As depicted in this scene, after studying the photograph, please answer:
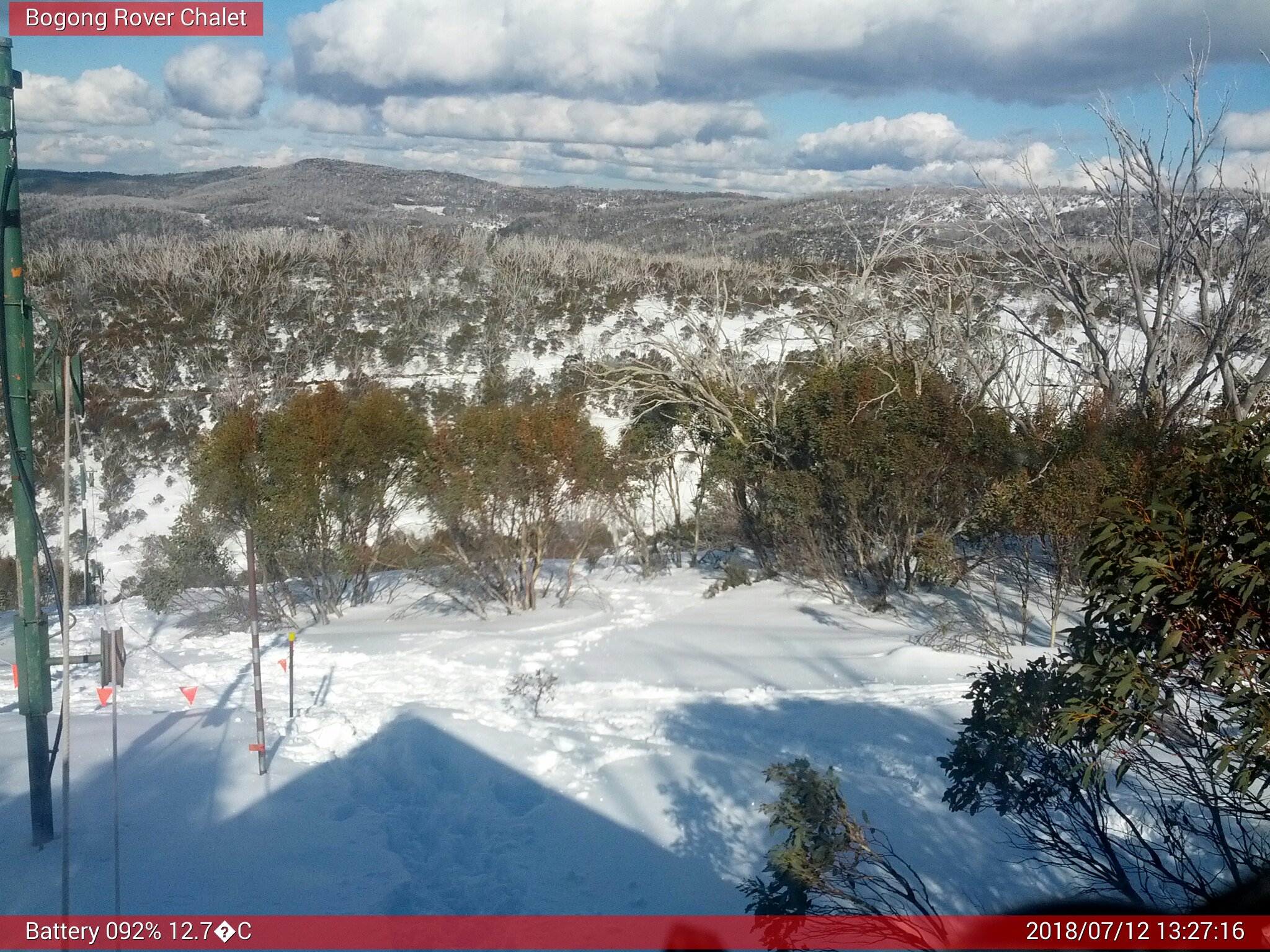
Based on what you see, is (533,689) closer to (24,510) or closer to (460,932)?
(460,932)

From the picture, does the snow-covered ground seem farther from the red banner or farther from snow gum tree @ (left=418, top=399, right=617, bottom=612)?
snow gum tree @ (left=418, top=399, right=617, bottom=612)

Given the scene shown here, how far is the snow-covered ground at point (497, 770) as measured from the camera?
18.7ft

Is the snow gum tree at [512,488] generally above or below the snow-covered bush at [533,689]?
above

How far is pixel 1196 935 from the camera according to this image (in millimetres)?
1920

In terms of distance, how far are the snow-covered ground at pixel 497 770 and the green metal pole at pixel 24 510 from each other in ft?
1.71

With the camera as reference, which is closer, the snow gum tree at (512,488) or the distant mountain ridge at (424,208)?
the snow gum tree at (512,488)

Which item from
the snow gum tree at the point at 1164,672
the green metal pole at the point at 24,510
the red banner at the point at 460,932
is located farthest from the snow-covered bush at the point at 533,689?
the snow gum tree at the point at 1164,672

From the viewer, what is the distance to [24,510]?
19.3 feet

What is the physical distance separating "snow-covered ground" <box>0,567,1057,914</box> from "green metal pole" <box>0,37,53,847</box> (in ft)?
1.71

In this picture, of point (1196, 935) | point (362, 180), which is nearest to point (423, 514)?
point (1196, 935)

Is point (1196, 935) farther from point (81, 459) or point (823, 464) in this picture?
point (823, 464)

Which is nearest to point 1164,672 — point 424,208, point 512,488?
point 512,488

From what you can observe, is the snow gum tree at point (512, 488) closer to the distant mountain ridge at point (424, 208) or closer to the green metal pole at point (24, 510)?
the green metal pole at point (24, 510)

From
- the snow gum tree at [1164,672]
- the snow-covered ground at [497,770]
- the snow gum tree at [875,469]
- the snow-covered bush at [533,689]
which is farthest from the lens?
the snow gum tree at [875,469]
